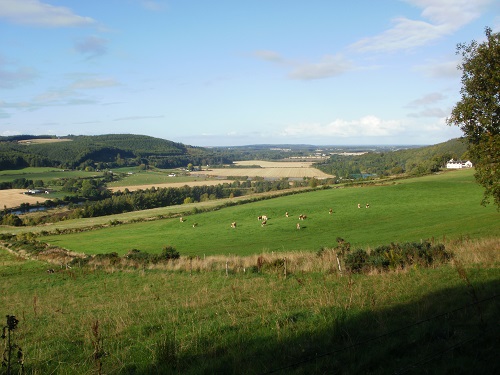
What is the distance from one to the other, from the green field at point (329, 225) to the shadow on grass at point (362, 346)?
19947 millimetres

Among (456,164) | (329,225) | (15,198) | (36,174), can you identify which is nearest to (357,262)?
(329,225)

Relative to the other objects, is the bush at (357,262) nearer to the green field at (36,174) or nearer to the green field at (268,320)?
the green field at (268,320)

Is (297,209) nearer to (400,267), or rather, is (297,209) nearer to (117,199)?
(400,267)

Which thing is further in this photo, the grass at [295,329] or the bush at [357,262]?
A: the bush at [357,262]

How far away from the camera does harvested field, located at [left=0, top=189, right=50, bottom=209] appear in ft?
340

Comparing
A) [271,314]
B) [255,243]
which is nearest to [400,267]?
[271,314]

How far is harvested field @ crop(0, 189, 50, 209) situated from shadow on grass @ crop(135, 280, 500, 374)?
111921 millimetres

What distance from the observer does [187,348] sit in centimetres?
750

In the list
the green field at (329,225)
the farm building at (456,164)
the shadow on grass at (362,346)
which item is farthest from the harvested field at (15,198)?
the farm building at (456,164)

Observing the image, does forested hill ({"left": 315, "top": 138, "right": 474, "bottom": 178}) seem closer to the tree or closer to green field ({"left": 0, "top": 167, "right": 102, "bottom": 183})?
green field ({"left": 0, "top": 167, "right": 102, "bottom": 183})

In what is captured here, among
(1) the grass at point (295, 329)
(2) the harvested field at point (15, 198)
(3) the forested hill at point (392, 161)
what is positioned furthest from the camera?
(3) the forested hill at point (392, 161)

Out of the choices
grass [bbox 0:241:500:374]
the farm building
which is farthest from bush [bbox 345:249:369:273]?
the farm building

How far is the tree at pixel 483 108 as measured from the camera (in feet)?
63.7

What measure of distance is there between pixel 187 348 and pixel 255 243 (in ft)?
106
